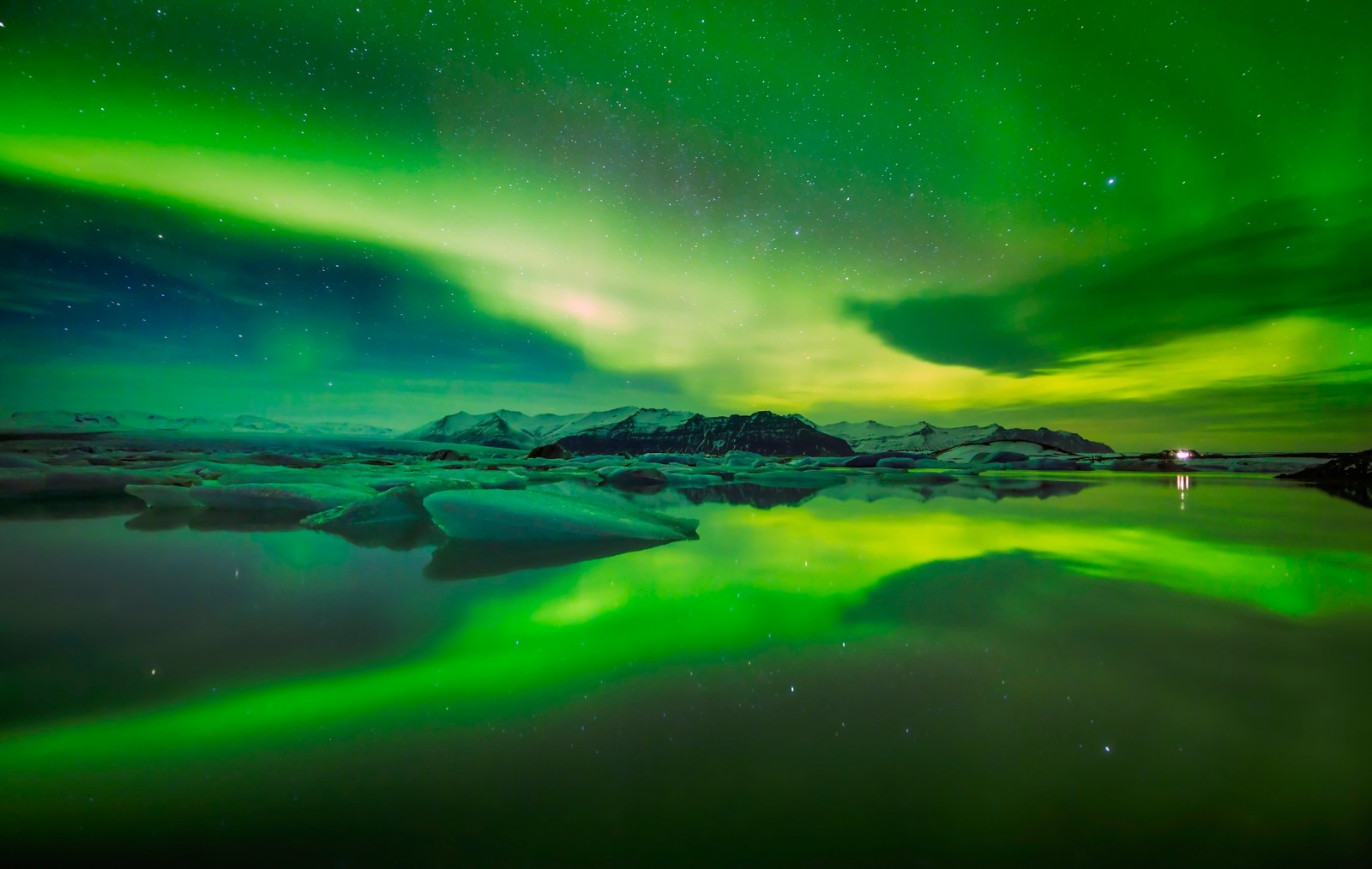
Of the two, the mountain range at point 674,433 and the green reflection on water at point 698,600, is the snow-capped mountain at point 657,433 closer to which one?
A: the mountain range at point 674,433

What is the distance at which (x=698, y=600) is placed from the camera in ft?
10.0

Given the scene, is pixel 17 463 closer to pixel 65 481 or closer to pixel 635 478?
pixel 65 481

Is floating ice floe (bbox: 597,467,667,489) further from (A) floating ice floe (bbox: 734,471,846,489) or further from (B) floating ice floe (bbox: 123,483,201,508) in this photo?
(B) floating ice floe (bbox: 123,483,201,508)

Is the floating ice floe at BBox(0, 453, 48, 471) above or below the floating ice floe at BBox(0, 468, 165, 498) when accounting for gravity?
above

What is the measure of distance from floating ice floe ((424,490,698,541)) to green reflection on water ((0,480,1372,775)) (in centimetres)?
Answer: 46

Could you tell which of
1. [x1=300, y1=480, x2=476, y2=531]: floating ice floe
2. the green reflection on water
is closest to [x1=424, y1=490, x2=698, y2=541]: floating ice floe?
the green reflection on water

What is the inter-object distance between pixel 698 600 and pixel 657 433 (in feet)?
423

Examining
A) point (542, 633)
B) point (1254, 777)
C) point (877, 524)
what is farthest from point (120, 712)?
point (877, 524)

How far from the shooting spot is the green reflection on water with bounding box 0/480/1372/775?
1697mm

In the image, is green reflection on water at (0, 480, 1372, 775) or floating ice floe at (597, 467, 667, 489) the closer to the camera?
green reflection on water at (0, 480, 1372, 775)

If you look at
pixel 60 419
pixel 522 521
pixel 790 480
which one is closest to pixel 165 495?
pixel 522 521

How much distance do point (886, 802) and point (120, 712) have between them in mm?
2563

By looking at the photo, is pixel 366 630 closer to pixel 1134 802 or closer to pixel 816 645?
pixel 816 645

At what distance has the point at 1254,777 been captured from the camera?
1.39m
